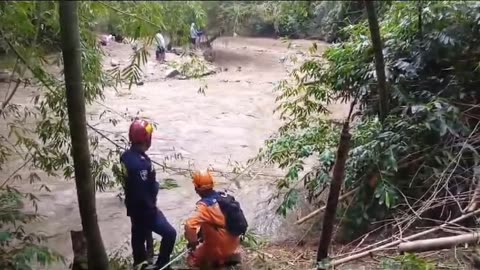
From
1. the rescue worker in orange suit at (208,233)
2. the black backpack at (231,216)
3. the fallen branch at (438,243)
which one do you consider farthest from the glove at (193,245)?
the fallen branch at (438,243)

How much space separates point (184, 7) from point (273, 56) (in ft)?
42.1

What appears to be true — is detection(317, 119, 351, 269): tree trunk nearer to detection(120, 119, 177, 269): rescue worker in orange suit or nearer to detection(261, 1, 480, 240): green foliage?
detection(261, 1, 480, 240): green foliage

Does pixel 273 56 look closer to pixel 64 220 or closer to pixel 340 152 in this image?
pixel 64 220

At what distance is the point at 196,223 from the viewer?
11.2 ft

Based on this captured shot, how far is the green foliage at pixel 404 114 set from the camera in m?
4.38

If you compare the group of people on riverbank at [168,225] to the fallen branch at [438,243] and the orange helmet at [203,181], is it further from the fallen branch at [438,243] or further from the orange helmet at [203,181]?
the fallen branch at [438,243]

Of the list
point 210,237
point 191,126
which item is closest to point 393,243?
point 210,237

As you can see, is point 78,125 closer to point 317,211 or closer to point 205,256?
point 205,256

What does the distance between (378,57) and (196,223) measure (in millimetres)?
1964

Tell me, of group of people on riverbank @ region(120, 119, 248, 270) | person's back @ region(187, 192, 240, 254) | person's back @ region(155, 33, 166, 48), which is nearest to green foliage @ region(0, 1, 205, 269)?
person's back @ region(155, 33, 166, 48)

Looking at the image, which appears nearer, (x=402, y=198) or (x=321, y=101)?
(x=402, y=198)

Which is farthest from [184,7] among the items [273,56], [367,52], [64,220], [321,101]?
[273,56]

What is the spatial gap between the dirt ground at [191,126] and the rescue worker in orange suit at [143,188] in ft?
1.90

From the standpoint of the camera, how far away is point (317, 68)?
18.0 feet
